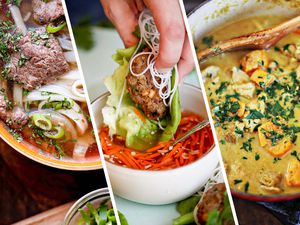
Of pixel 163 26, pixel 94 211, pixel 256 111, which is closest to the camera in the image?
pixel 163 26

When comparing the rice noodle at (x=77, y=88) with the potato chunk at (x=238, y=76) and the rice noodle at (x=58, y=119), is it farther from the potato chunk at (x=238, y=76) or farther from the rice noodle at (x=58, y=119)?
the potato chunk at (x=238, y=76)

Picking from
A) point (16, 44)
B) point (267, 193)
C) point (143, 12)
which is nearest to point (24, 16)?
point (16, 44)

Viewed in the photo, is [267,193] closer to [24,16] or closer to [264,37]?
[264,37]

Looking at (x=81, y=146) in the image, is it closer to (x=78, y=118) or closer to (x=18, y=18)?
(x=78, y=118)

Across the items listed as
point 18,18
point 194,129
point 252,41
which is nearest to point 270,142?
point 194,129

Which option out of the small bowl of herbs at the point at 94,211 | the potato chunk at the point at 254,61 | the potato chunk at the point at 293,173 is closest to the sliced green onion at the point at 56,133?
the small bowl of herbs at the point at 94,211

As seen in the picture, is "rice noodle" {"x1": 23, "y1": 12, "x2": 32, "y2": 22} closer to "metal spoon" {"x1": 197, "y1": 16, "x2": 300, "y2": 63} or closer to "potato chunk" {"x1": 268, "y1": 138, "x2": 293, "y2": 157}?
"metal spoon" {"x1": 197, "y1": 16, "x2": 300, "y2": 63}
